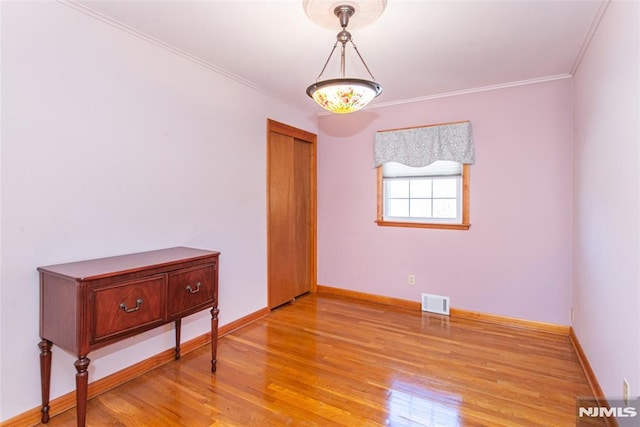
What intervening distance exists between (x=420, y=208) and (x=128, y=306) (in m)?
3.05

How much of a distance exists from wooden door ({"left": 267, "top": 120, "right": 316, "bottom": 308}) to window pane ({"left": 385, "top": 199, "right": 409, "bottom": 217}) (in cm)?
102

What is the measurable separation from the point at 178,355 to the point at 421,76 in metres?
3.21

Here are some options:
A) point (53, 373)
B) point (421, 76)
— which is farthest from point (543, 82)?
point (53, 373)

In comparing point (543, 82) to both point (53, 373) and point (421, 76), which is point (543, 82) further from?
point (53, 373)

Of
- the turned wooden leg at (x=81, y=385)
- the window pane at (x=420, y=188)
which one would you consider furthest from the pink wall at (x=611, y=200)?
the turned wooden leg at (x=81, y=385)

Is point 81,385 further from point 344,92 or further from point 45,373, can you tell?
point 344,92

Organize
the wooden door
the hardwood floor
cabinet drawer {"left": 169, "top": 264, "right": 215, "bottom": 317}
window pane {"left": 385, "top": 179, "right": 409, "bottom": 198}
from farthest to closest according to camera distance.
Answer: window pane {"left": 385, "top": 179, "right": 409, "bottom": 198} → the wooden door → cabinet drawer {"left": 169, "top": 264, "right": 215, "bottom": 317} → the hardwood floor

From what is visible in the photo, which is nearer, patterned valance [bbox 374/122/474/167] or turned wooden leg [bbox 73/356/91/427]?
turned wooden leg [bbox 73/356/91/427]

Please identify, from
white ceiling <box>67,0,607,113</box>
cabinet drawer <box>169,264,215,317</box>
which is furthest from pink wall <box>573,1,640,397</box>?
cabinet drawer <box>169,264,215,317</box>

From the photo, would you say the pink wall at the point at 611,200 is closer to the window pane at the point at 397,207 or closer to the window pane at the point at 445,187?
the window pane at the point at 445,187

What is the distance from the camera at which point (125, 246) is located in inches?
89.9

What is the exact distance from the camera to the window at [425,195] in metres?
3.58

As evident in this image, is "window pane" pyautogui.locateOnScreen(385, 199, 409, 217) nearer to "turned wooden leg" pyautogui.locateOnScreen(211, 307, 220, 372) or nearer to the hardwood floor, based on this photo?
the hardwood floor

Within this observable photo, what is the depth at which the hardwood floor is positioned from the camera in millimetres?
1912
